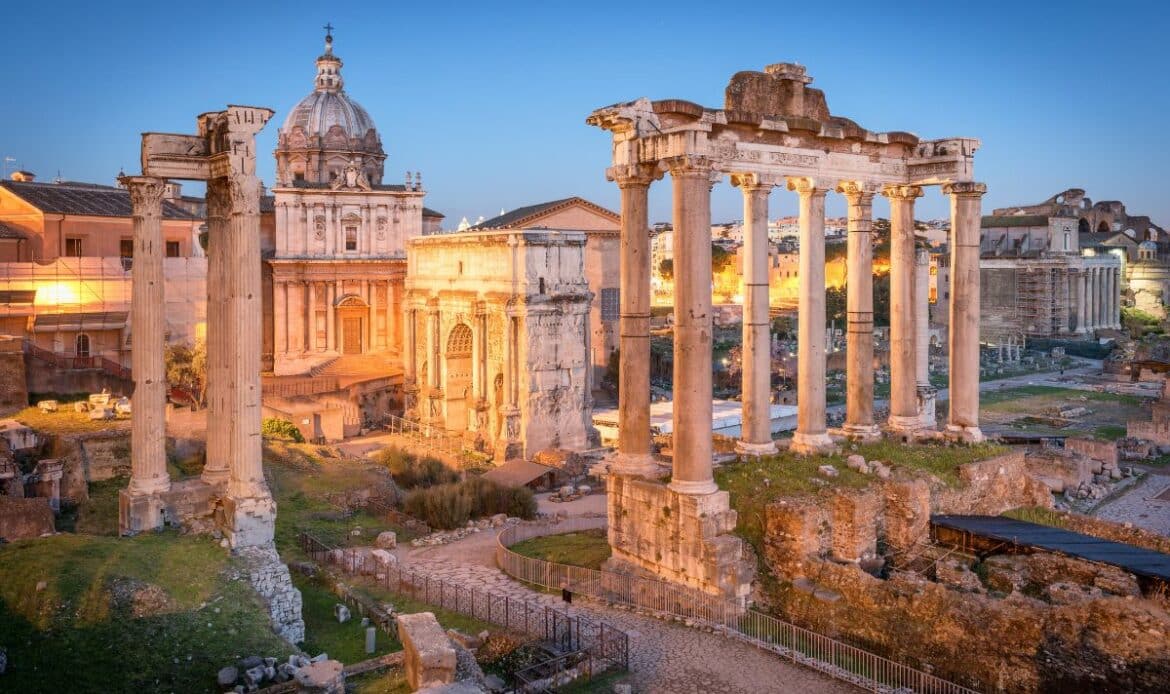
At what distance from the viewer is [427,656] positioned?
37.7 ft

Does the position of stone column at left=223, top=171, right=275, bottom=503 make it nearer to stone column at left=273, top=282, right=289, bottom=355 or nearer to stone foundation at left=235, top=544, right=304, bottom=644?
stone foundation at left=235, top=544, right=304, bottom=644

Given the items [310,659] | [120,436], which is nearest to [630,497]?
[310,659]

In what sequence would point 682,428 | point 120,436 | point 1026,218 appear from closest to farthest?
point 682,428 < point 120,436 < point 1026,218

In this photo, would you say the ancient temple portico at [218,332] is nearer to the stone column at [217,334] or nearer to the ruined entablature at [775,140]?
the stone column at [217,334]

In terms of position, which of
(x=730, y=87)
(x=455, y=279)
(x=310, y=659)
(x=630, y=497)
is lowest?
(x=310, y=659)

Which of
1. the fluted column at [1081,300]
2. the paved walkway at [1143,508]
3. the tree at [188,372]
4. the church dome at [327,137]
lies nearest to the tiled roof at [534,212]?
the church dome at [327,137]

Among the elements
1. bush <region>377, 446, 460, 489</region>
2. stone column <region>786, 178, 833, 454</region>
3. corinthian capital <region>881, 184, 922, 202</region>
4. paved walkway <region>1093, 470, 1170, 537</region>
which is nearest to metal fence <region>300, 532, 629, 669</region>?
stone column <region>786, 178, 833, 454</region>

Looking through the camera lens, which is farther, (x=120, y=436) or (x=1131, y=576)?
(x=120, y=436)

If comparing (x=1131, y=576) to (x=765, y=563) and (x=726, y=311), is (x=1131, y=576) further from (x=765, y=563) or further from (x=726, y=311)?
(x=726, y=311)

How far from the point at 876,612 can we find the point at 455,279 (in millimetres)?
27115

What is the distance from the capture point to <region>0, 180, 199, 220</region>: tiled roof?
39.8 meters

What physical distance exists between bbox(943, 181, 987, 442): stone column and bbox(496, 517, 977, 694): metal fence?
27.0 feet

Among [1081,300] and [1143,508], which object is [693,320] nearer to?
[1143,508]

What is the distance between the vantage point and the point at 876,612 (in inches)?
553
